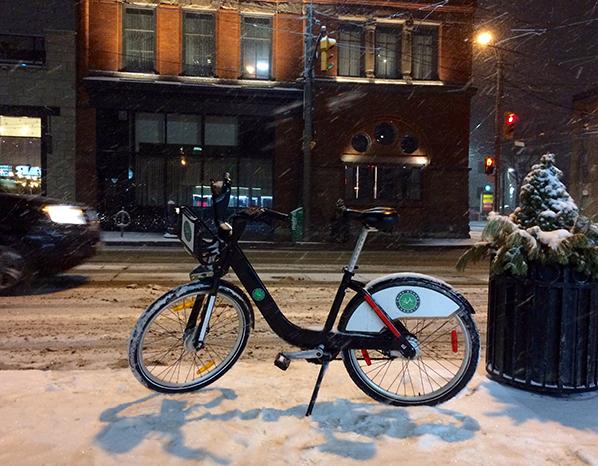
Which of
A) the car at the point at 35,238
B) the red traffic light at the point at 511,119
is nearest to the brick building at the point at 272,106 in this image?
the red traffic light at the point at 511,119

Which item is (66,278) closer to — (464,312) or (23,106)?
(464,312)

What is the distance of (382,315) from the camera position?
12.4ft

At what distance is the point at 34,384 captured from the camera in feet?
13.5

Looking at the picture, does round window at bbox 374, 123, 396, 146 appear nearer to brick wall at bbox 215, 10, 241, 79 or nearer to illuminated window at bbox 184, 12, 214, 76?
brick wall at bbox 215, 10, 241, 79

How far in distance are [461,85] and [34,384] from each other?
77.1 ft

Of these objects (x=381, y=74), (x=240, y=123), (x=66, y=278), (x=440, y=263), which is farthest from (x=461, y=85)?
(x=66, y=278)

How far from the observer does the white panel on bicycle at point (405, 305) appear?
381 centimetres

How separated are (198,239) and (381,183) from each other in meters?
21.1

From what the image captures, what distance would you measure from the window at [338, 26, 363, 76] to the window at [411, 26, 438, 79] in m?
2.34

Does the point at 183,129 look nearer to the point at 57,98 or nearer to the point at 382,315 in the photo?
the point at 57,98

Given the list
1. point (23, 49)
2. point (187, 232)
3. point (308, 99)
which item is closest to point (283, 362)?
point (187, 232)

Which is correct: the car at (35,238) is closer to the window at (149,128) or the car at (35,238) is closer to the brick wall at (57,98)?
the brick wall at (57,98)

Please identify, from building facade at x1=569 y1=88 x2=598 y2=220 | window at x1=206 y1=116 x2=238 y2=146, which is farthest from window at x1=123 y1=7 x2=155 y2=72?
building facade at x1=569 y1=88 x2=598 y2=220

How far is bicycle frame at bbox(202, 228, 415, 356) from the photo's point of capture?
150 inches
